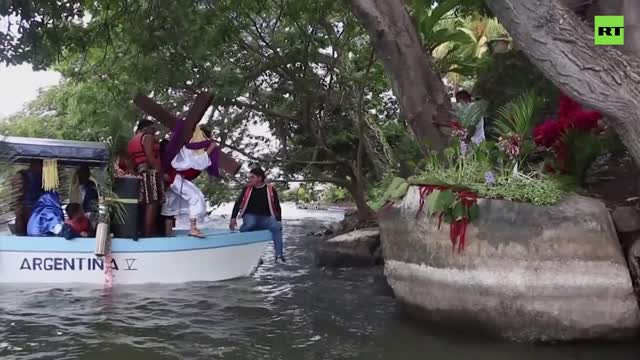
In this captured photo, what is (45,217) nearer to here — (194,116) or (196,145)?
(196,145)

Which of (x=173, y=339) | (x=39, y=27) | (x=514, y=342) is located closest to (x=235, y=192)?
(x=39, y=27)

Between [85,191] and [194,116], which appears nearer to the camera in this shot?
[194,116]

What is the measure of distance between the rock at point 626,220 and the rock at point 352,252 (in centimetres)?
628

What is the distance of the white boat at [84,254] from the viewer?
9367 mm

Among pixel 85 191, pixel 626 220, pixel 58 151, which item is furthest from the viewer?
pixel 85 191

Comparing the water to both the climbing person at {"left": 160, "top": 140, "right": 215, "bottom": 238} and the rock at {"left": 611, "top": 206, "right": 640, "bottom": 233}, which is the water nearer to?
the climbing person at {"left": 160, "top": 140, "right": 215, "bottom": 238}

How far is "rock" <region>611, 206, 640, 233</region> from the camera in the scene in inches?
269

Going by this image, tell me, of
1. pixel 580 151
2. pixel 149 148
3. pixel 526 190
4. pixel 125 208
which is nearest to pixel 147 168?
pixel 149 148

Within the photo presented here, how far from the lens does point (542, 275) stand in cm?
646

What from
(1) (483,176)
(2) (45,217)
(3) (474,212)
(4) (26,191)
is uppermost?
(1) (483,176)

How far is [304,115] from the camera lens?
50.9 feet

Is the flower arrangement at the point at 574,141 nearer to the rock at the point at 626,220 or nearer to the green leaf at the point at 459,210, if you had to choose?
the rock at the point at 626,220

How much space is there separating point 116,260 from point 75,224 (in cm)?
80

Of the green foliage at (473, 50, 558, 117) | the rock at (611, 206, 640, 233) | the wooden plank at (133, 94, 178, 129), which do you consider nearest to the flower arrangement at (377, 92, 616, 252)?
the rock at (611, 206, 640, 233)
